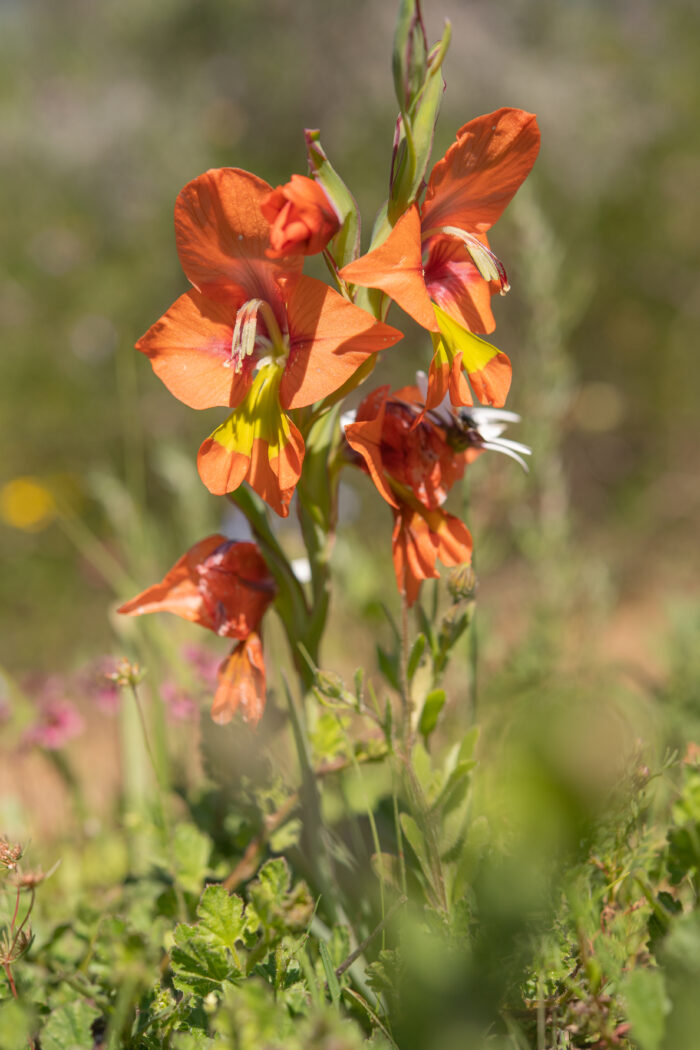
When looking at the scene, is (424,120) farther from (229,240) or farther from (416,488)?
(416,488)

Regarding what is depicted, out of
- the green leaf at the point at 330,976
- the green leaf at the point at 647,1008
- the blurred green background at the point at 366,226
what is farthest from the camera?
the blurred green background at the point at 366,226

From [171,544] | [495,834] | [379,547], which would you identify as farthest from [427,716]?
[171,544]

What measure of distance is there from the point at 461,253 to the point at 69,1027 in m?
0.86

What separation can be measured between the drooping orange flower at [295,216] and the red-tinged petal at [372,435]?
0.16 metres

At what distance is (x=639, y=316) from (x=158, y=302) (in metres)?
2.63

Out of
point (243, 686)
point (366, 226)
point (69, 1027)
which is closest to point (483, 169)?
point (243, 686)

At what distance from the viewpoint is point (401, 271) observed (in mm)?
631

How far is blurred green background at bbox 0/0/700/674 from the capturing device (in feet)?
10.2

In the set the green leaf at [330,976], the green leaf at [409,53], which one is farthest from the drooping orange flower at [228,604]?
the green leaf at [409,53]

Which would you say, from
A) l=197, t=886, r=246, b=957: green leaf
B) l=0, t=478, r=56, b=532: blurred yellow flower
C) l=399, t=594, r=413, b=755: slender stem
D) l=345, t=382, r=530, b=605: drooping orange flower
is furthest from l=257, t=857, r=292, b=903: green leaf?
l=0, t=478, r=56, b=532: blurred yellow flower

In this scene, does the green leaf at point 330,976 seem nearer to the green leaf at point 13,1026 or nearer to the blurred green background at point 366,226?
the green leaf at point 13,1026

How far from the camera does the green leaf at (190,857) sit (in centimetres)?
90

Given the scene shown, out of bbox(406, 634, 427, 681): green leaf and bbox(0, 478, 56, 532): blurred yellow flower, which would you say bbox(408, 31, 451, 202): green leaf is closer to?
bbox(406, 634, 427, 681): green leaf

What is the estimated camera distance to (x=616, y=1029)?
644 millimetres
